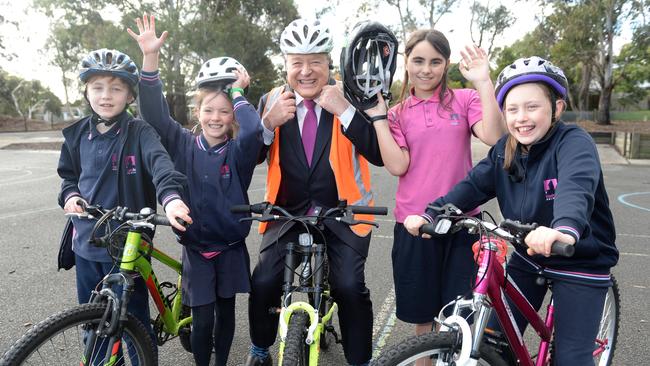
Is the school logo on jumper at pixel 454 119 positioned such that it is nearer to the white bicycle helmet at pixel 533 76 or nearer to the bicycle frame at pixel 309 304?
the white bicycle helmet at pixel 533 76

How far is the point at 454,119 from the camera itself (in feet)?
9.04

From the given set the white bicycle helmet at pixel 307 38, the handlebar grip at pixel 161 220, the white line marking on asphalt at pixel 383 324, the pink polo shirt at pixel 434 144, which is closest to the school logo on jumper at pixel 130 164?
the handlebar grip at pixel 161 220

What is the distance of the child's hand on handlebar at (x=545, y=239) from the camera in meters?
1.81

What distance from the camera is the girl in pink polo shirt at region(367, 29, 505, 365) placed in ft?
8.98

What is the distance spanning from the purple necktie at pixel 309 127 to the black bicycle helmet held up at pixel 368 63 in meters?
0.28

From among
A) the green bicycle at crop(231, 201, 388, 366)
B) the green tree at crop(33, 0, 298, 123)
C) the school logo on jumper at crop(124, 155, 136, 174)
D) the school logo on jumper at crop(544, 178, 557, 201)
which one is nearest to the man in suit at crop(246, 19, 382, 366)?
the green bicycle at crop(231, 201, 388, 366)

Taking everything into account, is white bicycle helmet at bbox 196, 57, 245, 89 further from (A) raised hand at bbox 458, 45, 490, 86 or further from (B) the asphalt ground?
(B) the asphalt ground

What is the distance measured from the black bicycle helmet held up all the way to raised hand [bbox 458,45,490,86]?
16.7 inches

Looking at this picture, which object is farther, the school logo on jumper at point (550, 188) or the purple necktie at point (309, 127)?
the purple necktie at point (309, 127)

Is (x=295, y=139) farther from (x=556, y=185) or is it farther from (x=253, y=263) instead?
(x=253, y=263)

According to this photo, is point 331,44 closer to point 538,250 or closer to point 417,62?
point 417,62

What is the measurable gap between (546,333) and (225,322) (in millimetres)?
1902

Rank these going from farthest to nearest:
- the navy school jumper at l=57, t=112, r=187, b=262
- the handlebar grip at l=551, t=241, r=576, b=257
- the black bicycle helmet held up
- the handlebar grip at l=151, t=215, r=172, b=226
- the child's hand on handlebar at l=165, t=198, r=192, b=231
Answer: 1. the navy school jumper at l=57, t=112, r=187, b=262
2. the black bicycle helmet held up
3. the handlebar grip at l=151, t=215, r=172, b=226
4. the child's hand on handlebar at l=165, t=198, r=192, b=231
5. the handlebar grip at l=551, t=241, r=576, b=257

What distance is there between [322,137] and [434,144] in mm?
658
